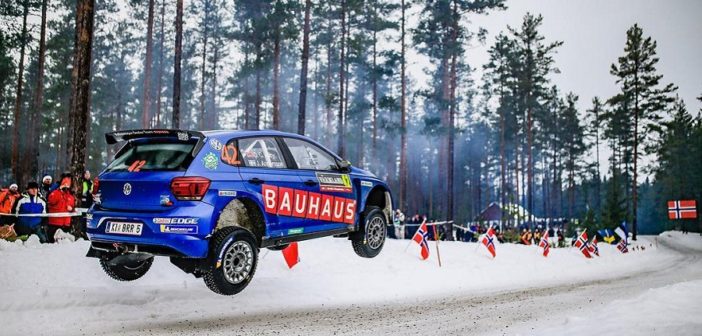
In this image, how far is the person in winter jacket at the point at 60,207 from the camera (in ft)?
32.1

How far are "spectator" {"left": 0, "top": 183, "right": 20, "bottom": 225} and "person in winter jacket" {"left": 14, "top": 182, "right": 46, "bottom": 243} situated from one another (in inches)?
11.0

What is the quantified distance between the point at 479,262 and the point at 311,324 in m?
7.96

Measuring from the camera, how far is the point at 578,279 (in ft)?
40.4

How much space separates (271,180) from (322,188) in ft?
3.42

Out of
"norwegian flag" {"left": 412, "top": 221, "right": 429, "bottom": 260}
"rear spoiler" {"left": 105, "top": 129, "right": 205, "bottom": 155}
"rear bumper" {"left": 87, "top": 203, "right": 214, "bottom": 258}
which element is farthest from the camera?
"norwegian flag" {"left": 412, "top": 221, "right": 429, "bottom": 260}

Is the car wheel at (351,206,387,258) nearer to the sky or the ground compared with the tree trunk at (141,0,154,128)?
nearer to the ground

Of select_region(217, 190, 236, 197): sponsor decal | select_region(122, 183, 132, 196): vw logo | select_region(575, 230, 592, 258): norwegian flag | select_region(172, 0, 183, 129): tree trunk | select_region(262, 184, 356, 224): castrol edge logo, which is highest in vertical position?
select_region(172, 0, 183, 129): tree trunk

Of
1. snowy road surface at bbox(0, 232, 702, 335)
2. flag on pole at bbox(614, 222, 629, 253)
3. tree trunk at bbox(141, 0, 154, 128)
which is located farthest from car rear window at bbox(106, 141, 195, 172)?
flag on pole at bbox(614, 222, 629, 253)

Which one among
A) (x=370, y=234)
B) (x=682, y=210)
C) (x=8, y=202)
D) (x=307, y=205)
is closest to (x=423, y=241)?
(x=370, y=234)

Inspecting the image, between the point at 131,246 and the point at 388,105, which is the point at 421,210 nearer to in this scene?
the point at 388,105

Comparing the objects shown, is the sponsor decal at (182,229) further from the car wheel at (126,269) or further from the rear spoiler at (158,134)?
the car wheel at (126,269)

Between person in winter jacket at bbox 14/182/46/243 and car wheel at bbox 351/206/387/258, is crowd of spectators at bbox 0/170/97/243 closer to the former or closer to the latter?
Answer: person in winter jacket at bbox 14/182/46/243

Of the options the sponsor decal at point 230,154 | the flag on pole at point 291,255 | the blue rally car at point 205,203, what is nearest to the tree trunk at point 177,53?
the flag on pole at point 291,255

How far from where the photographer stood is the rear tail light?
17.2 ft
